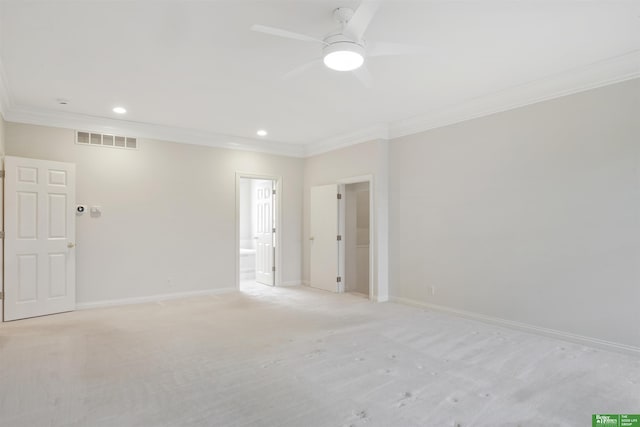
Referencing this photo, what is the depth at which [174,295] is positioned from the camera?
5746 mm

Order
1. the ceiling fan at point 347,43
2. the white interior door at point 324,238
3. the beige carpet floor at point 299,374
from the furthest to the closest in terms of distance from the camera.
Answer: the white interior door at point 324,238
the ceiling fan at point 347,43
the beige carpet floor at point 299,374

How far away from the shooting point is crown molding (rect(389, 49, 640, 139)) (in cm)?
335

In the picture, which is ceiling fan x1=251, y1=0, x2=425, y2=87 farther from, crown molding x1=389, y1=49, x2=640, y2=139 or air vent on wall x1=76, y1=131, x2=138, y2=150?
air vent on wall x1=76, y1=131, x2=138, y2=150

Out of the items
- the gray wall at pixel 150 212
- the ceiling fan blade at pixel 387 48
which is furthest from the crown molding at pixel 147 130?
the ceiling fan blade at pixel 387 48

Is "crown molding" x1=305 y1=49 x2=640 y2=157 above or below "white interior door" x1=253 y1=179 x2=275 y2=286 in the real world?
above

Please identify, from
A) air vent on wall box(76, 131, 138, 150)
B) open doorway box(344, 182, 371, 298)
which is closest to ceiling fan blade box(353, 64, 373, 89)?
open doorway box(344, 182, 371, 298)

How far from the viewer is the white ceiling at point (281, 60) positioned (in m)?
2.59

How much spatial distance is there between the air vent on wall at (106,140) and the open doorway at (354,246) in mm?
3555

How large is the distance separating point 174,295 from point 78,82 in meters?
3.32

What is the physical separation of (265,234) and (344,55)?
5.01 m

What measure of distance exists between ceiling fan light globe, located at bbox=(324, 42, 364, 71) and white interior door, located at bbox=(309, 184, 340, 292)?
11.6ft

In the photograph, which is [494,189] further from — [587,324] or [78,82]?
[78,82]

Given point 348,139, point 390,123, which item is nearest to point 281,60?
point 390,123

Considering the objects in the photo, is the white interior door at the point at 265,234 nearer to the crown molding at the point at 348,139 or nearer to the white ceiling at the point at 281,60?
the crown molding at the point at 348,139
